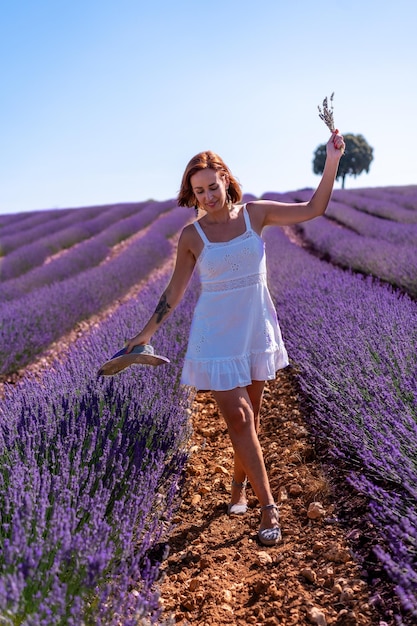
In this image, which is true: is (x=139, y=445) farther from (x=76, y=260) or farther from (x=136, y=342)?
→ (x=76, y=260)

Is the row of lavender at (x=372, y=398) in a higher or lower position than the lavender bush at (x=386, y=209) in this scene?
lower

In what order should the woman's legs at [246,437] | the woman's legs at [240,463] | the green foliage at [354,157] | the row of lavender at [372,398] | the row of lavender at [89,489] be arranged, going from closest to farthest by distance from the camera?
the row of lavender at [89,489] < the row of lavender at [372,398] < the woman's legs at [246,437] < the woman's legs at [240,463] < the green foliage at [354,157]

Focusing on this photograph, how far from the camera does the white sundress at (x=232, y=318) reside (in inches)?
76.5

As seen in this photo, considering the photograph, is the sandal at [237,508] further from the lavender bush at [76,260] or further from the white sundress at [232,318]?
the lavender bush at [76,260]

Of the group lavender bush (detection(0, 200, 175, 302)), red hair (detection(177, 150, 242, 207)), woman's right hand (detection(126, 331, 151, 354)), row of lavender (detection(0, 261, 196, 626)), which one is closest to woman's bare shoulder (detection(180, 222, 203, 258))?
red hair (detection(177, 150, 242, 207))

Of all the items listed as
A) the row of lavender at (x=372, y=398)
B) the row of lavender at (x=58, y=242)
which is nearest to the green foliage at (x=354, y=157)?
the row of lavender at (x=58, y=242)

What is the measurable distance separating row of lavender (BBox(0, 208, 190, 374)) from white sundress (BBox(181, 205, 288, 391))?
3056mm

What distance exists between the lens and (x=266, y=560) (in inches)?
73.8

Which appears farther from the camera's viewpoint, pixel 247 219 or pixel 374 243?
pixel 374 243

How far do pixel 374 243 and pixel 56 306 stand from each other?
4.20 meters

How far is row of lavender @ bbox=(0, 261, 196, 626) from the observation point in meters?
1.25

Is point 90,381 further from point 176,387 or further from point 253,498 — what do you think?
point 253,498

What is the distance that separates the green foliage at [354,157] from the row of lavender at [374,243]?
25162mm

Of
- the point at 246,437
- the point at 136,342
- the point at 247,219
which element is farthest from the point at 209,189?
the point at 246,437
